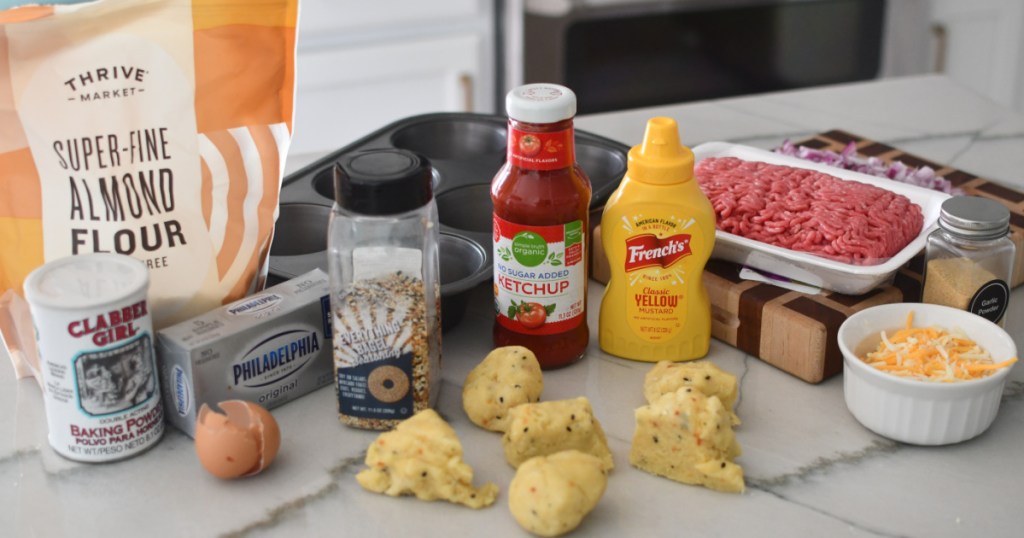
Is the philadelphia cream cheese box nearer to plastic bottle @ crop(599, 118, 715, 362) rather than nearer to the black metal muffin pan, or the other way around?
the black metal muffin pan

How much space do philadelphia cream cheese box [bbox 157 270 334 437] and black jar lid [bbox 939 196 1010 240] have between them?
2.03ft

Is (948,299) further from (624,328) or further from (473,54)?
(473,54)

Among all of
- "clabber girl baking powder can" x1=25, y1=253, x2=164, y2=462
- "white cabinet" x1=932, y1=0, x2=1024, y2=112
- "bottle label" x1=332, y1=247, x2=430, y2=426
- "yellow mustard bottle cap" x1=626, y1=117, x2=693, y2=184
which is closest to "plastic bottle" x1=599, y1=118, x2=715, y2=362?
"yellow mustard bottle cap" x1=626, y1=117, x2=693, y2=184

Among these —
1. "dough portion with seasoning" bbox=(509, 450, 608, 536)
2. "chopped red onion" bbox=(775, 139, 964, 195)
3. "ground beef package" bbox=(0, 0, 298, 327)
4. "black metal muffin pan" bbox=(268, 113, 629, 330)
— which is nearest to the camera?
"dough portion with seasoning" bbox=(509, 450, 608, 536)

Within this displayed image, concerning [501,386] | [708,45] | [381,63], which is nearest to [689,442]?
[501,386]

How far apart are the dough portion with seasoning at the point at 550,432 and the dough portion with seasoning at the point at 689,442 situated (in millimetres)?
41

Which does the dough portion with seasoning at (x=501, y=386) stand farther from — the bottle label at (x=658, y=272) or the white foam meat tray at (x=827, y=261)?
the white foam meat tray at (x=827, y=261)

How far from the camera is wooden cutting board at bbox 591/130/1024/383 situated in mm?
1109

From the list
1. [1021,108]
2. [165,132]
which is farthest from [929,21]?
[165,132]

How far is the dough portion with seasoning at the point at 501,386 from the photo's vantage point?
1030 mm

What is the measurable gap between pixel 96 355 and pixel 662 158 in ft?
1.80

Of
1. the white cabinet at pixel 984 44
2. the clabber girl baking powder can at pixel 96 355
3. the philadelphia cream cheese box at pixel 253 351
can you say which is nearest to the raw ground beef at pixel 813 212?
the philadelphia cream cheese box at pixel 253 351

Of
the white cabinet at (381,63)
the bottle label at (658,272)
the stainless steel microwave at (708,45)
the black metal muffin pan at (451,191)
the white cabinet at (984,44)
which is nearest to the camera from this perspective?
the bottle label at (658,272)

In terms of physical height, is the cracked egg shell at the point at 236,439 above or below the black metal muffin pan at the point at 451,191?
below
